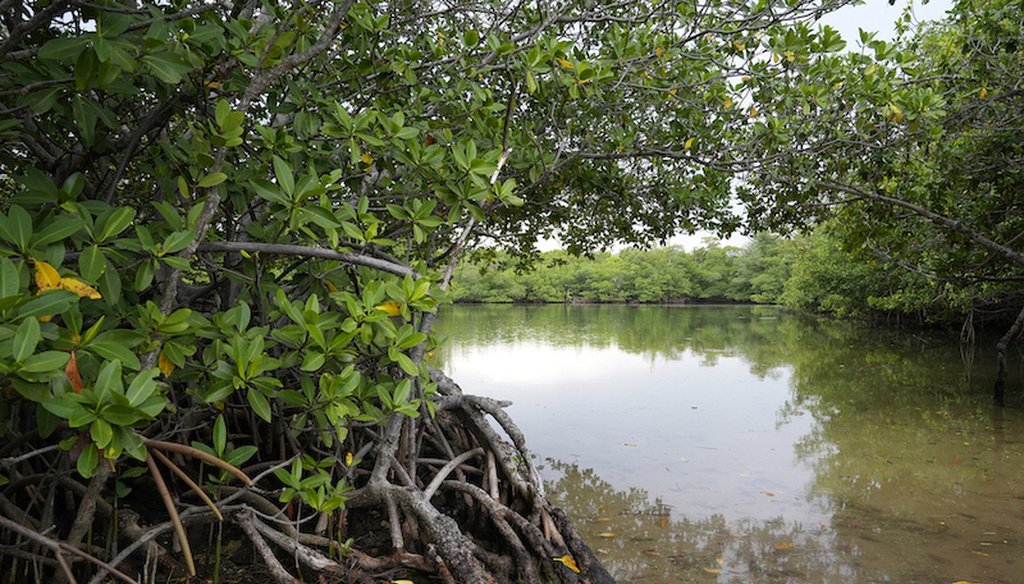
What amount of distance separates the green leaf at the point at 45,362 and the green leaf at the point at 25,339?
17mm

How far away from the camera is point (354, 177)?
2.72m

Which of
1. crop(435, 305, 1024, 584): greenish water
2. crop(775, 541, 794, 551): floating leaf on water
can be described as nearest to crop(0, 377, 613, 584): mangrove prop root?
crop(435, 305, 1024, 584): greenish water

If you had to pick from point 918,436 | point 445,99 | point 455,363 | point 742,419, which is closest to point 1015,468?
point 918,436

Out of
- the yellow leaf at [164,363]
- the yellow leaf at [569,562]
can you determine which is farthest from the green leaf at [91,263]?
the yellow leaf at [569,562]

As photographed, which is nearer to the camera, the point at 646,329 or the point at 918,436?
the point at 918,436

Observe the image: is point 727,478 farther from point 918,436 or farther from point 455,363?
point 455,363

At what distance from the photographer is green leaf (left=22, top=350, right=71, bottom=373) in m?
1.19

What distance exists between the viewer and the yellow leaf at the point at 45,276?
1.32 meters

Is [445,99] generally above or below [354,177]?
above

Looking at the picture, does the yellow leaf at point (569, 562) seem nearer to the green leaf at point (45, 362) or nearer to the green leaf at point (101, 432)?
the green leaf at point (101, 432)

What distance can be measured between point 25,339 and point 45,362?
0.19 feet

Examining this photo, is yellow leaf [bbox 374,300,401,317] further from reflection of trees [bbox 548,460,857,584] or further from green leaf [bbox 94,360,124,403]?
reflection of trees [bbox 548,460,857,584]

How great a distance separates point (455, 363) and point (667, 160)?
687cm

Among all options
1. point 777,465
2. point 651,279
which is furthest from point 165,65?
point 651,279
